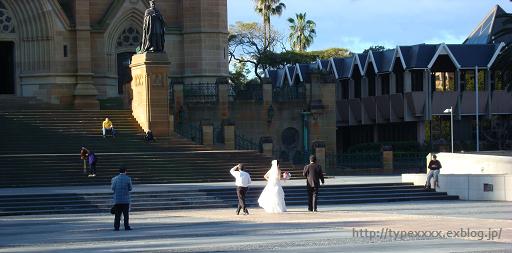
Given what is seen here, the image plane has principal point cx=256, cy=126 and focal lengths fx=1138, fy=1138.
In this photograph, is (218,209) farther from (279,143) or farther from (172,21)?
(172,21)

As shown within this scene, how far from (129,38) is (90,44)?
102 inches

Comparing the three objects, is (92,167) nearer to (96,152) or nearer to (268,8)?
(96,152)

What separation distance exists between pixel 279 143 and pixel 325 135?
219cm

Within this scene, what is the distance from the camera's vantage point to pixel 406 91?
65.3 meters

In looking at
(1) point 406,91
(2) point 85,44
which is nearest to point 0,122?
(2) point 85,44

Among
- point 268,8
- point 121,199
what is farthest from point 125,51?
point 268,8

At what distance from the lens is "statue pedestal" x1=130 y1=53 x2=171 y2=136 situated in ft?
143

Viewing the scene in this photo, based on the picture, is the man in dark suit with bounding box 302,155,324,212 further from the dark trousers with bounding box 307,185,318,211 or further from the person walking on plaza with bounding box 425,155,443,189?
the person walking on plaza with bounding box 425,155,443,189

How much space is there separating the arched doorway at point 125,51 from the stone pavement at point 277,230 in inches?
1012

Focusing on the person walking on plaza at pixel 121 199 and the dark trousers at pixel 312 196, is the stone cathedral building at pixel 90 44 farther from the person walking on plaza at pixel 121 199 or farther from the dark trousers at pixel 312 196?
the person walking on plaza at pixel 121 199

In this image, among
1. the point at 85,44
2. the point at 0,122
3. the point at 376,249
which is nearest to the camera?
the point at 376,249

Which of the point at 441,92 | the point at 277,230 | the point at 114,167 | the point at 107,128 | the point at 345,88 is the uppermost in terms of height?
the point at 345,88

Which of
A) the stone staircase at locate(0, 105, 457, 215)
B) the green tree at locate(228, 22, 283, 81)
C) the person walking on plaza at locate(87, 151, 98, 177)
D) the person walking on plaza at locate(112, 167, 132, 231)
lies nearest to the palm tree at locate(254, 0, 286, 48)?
the green tree at locate(228, 22, 283, 81)

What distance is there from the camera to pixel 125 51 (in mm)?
55188
